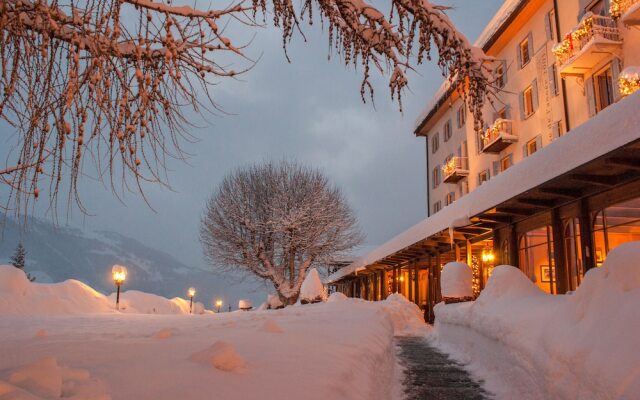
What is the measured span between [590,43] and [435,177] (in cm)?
1594

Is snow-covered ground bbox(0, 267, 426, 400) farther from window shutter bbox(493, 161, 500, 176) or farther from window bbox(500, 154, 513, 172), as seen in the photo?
window shutter bbox(493, 161, 500, 176)

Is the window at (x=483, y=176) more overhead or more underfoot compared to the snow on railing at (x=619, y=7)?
more underfoot

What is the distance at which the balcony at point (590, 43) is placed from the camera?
13.4 metres

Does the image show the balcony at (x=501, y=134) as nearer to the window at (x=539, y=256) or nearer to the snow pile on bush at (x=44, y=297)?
the window at (x=539, y=256)

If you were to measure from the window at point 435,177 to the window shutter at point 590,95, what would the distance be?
1362cm

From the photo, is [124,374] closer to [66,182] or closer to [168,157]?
[66,182]

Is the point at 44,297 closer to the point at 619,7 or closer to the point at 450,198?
the point at 450,198

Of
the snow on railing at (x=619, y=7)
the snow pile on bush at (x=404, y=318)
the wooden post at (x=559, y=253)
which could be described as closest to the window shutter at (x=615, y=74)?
the snow on railing at (x=619, y=7)

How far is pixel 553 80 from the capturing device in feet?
55.4

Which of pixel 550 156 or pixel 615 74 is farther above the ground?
pixel 615 74

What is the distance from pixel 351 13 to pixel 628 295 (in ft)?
11.1

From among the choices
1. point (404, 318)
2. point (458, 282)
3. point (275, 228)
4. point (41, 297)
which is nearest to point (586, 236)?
point (458, 282)

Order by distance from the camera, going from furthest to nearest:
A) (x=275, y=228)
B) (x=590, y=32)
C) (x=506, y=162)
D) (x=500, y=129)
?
(x=275, y=228) → (x=506, y=162) → (x=500, y=129) → (x=590, y=32)

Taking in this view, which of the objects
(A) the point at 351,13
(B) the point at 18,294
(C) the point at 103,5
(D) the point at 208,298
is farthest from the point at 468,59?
(D) the point at 208,298
